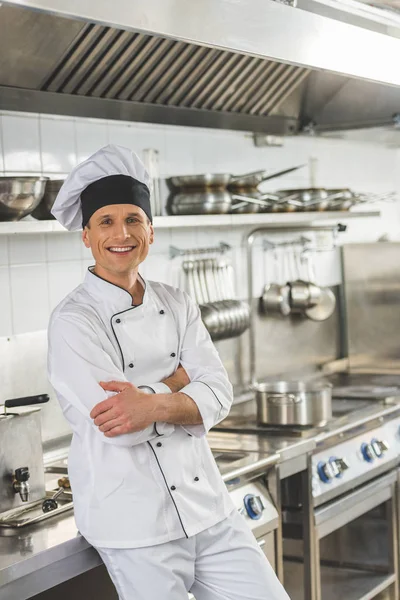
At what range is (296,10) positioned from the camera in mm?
2379

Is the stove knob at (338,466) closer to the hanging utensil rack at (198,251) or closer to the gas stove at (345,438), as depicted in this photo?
the gas stove at (345,438)

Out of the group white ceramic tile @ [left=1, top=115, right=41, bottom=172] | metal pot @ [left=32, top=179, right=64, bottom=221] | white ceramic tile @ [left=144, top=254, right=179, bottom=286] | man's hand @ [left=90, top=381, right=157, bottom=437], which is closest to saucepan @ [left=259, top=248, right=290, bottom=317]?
white ceramic tile @ [left=144, top=254, right=179, bottom=286]

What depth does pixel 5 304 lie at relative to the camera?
3.08 meters

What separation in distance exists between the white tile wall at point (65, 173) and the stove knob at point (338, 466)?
96 cm

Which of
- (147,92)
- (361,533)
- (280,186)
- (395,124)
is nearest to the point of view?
(147,92)

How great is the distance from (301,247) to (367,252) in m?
0.51

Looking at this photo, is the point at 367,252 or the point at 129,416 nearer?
the point at 129,416

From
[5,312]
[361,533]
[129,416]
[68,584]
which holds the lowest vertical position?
[361,533]

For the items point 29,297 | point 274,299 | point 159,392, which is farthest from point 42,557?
point 274,299

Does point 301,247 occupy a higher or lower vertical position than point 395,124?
lower

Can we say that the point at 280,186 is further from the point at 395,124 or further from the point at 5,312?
the point at 5,312

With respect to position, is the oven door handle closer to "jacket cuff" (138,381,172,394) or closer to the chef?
the chef

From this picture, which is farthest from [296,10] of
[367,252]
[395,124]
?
[367,252]

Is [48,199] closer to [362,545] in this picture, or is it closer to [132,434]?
[132,434]
